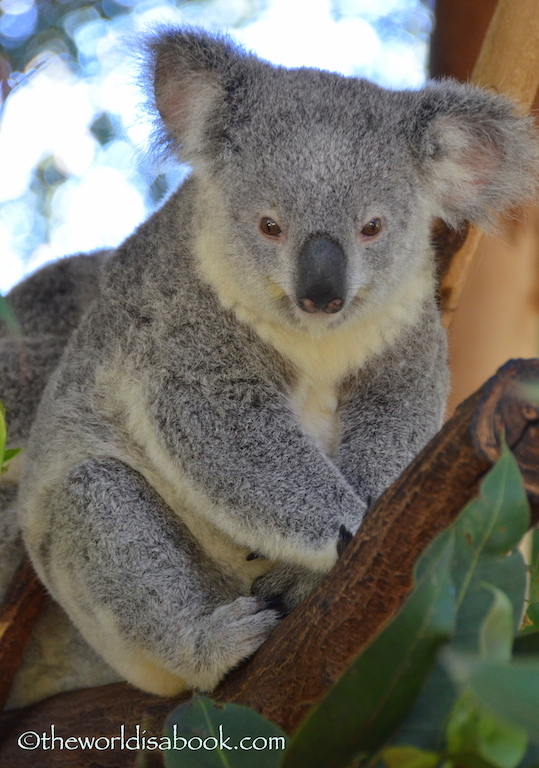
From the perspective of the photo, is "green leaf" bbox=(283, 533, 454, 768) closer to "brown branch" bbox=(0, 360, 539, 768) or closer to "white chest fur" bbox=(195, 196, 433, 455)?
"brown branch" bbox=(0, 360, 539, 768)

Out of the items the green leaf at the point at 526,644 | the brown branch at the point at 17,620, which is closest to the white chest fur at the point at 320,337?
the brown branch at the point at 17,620

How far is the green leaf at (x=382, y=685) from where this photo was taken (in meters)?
0.81

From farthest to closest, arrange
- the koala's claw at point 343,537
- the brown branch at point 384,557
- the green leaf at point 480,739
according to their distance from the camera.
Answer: the koala's claw at point 343,537, the brown branch at point 384,557, the green leaf at point 480,739

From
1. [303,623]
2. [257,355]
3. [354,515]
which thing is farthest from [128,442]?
[303,623]

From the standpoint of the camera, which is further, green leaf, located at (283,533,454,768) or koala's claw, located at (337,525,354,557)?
koala's claw, located at (337,525,354,557)

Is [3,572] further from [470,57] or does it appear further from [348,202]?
[470,57]

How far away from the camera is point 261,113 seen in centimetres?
236

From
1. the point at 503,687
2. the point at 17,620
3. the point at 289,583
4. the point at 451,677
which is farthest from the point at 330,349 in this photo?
the point at 503,687

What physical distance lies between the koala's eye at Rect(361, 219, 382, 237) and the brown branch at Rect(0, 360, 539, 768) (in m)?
1.00

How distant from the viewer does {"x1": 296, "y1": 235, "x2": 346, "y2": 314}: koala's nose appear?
2031 mm

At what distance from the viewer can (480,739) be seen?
76 cm

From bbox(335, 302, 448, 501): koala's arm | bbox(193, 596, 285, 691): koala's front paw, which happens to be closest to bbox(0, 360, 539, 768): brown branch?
bbox(193, 596, 285, 691): koala's front paw

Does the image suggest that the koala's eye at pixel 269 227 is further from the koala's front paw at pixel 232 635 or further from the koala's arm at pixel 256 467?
the koala's front paw at pixel 232 635

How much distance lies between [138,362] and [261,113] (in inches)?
35.1
